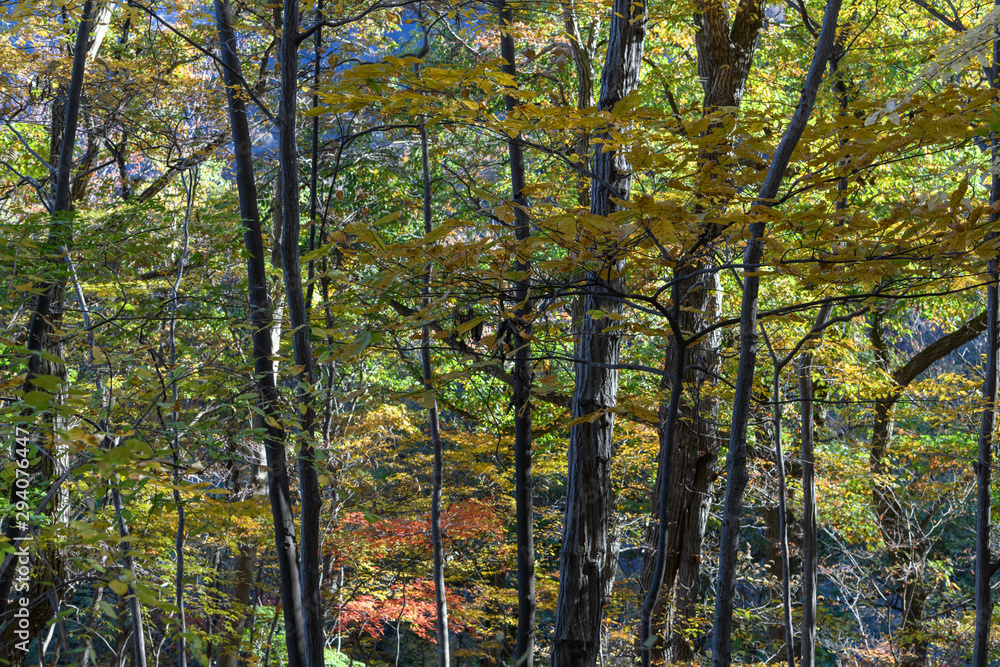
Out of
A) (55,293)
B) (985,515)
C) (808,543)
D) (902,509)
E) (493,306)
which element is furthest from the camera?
(902,509)

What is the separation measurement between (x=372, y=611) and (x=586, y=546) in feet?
19.9

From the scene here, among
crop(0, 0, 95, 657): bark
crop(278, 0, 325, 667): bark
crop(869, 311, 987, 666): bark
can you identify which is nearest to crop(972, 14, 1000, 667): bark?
crop(869, 311, 987, 666): bark

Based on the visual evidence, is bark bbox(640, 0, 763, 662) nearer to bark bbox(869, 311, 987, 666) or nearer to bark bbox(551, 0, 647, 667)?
bark bbox(869, 311, 987, 666)

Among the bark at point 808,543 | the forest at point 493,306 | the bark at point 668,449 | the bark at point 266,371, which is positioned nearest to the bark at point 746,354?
the forest at point 493,306

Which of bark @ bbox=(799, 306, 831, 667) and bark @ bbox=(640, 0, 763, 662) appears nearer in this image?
bark @ bbox=(799, 306, 831, 667)

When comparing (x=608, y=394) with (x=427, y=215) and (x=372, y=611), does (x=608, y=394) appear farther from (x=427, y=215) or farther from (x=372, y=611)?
(x=372, y=611)

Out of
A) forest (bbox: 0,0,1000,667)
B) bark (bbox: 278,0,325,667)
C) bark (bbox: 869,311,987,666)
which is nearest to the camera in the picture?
forest (bbox: 0,0,1000,667)

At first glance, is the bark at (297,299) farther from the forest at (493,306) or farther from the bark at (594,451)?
the bark at (594,451)

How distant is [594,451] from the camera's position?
3.05 m

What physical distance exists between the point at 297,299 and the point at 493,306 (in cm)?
102

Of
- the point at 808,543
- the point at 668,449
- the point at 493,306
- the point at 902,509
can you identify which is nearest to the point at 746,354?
the point at 668,449

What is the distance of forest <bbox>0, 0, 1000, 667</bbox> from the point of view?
70.7 inches

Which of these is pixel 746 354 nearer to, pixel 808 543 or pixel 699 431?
pixel 808 543

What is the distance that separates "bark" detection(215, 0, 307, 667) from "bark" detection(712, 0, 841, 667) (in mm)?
1920
